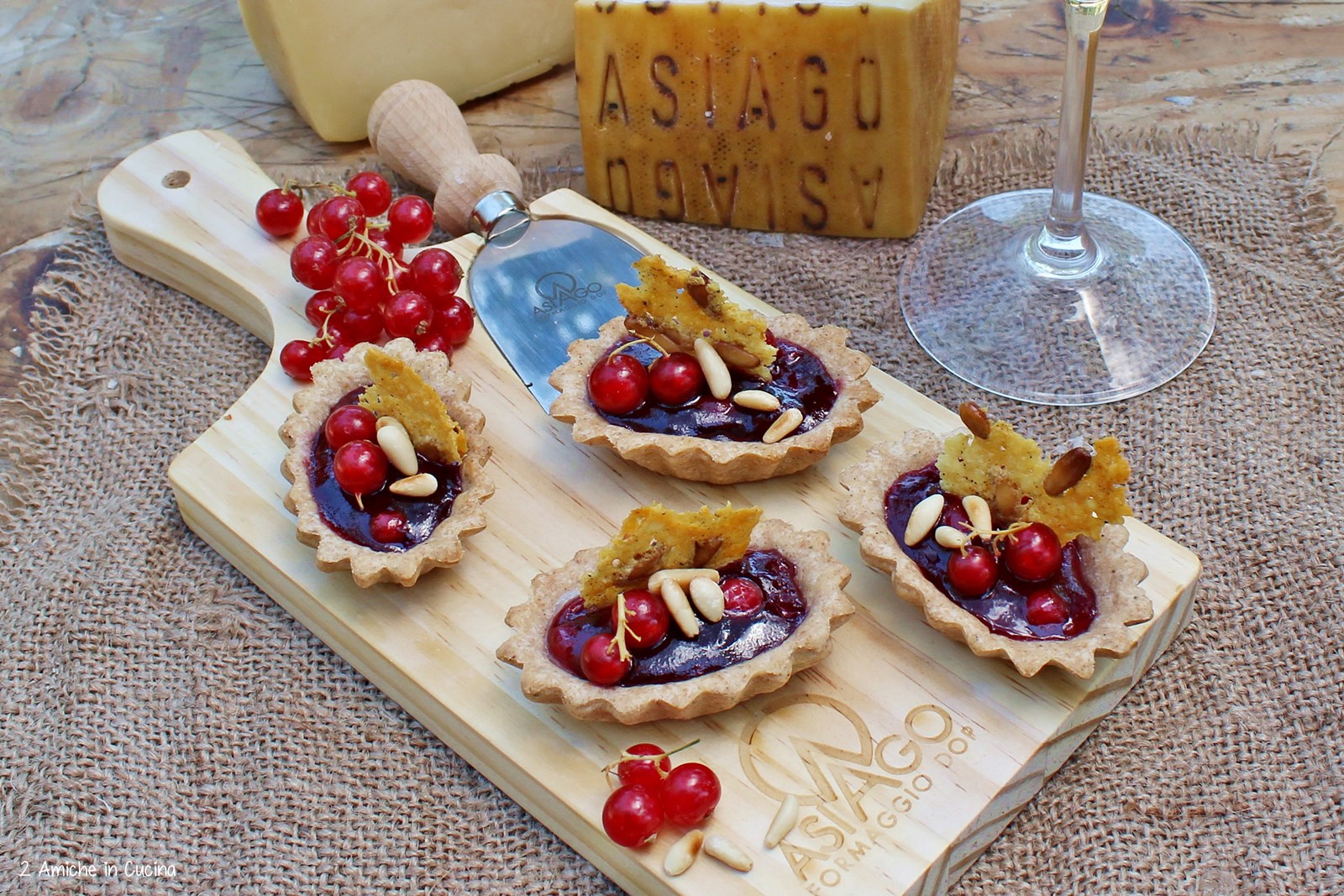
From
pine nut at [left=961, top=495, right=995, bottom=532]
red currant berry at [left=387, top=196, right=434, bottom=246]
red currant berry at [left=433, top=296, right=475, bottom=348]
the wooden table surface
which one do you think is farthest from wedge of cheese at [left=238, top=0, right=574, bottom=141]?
pine nut at [left=961, top=495, right=995, bottom=532]

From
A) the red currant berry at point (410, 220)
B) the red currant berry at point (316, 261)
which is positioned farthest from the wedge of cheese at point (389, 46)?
the red currant berry at point (316, 261)

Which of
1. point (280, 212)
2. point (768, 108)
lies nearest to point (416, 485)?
point (280, 212)

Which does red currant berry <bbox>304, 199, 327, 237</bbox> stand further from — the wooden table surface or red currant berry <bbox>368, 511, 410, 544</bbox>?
red currant berry <bbox>368, 511, 410, 544</bbox>

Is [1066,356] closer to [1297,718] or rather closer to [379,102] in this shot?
[1297,718]

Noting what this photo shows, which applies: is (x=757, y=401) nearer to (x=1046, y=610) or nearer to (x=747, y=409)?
(x=747, y=409)

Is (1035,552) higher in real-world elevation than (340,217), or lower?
lower
